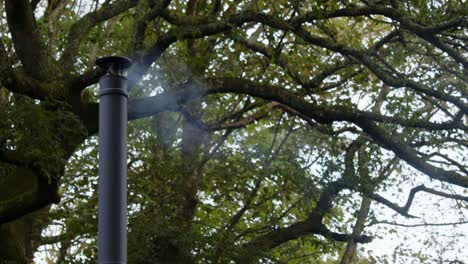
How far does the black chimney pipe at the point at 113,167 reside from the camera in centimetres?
431

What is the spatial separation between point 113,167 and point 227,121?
10.6m

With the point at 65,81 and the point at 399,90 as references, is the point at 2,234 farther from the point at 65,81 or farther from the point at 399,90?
the point at 399,90

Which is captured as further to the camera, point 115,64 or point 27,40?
point 27,40

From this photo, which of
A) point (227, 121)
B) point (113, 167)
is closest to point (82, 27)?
point (227, 121)

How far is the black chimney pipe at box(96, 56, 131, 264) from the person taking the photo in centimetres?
431

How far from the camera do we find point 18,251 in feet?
34.9

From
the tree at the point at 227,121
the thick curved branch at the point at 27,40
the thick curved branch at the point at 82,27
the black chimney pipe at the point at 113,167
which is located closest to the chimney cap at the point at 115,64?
the black chimney pipe at the point at 113,167

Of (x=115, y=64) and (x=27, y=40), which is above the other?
(x=27, y=40)

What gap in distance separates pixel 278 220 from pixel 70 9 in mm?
5568

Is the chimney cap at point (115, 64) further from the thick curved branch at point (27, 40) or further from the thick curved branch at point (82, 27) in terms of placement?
the thick curved branch at point (82, 27)

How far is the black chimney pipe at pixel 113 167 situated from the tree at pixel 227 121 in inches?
148

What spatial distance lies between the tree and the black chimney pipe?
12.4 ft

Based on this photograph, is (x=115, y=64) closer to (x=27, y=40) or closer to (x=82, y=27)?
(x=27, y=40)

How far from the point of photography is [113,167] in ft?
14.7
